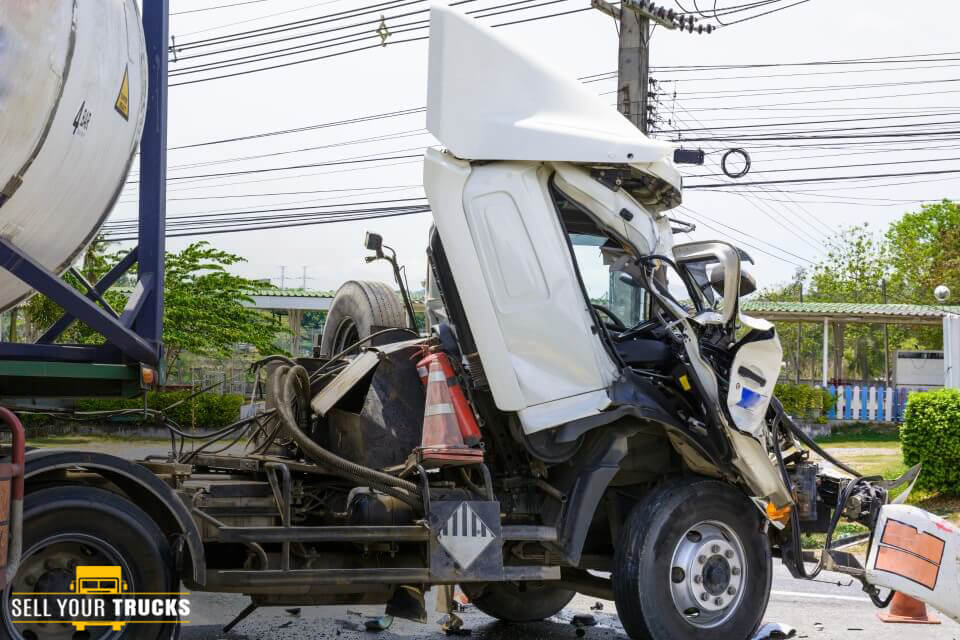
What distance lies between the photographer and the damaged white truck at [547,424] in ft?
17.8

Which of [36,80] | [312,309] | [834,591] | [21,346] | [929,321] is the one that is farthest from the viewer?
[312,309]

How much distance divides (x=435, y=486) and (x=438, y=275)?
118 centimetres

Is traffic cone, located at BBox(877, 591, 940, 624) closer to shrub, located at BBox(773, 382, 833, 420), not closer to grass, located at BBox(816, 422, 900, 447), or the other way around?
grass, located at BBox(816, 422, 900, 447)

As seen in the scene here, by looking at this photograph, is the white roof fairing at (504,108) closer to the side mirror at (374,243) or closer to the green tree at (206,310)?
the side mirror at (374,243)

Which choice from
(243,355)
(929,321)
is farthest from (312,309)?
(929,321)

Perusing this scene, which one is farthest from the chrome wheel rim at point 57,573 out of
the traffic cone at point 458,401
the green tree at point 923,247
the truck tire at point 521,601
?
the green tree at point 923,247

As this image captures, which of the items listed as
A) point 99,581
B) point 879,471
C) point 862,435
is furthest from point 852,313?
point 99,581

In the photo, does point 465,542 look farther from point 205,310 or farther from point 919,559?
point 205,310

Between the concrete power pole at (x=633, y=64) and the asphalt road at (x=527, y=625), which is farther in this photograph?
the concrete power pole at (x=633, y=64)

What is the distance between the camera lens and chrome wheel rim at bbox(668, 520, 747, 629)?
5.75 meters

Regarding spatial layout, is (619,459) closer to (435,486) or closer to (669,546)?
(669,546)

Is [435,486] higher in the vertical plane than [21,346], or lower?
lower

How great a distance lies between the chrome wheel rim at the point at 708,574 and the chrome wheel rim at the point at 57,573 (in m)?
2.94

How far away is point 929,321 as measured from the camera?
29578mm
